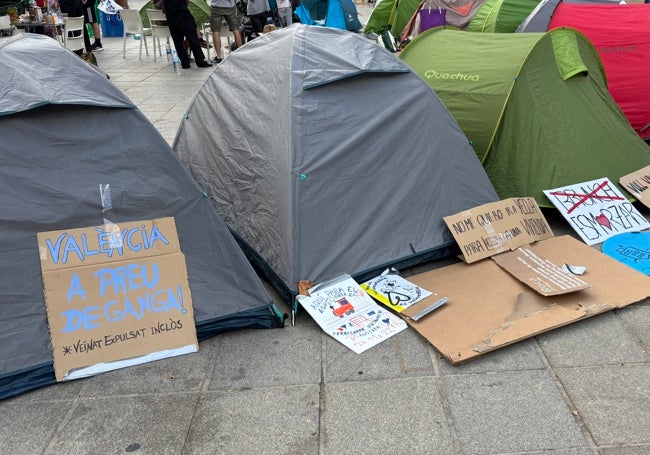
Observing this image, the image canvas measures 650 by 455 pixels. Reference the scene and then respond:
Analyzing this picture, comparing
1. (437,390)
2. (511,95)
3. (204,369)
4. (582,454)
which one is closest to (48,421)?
(204,369)

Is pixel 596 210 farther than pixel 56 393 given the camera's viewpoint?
Yes

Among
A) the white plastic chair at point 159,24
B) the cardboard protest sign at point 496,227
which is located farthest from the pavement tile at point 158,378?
the white plastic chair at point 159,24

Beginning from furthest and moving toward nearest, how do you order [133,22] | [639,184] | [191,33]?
[133,22] → [191,33] → [639,184]

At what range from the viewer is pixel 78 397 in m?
2.91

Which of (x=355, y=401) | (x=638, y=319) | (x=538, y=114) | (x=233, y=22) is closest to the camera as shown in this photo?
(x=355, y=401)

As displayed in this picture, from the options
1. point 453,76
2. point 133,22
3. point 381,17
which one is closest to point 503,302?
point 453,76

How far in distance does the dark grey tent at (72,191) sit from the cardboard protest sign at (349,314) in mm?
275

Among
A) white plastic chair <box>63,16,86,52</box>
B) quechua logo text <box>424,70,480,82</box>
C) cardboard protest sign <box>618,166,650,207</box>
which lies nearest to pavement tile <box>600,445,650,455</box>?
cardboard protest sign <box>618,166,650,207</box>

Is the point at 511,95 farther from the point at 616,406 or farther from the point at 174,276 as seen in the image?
the point at 174,276

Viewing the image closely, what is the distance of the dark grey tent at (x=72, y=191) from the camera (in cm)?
295

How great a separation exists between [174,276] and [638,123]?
15.9ft

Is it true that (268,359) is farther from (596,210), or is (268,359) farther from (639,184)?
(639,184)

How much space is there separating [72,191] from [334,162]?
154 centimetres

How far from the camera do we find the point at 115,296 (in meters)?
3.13
